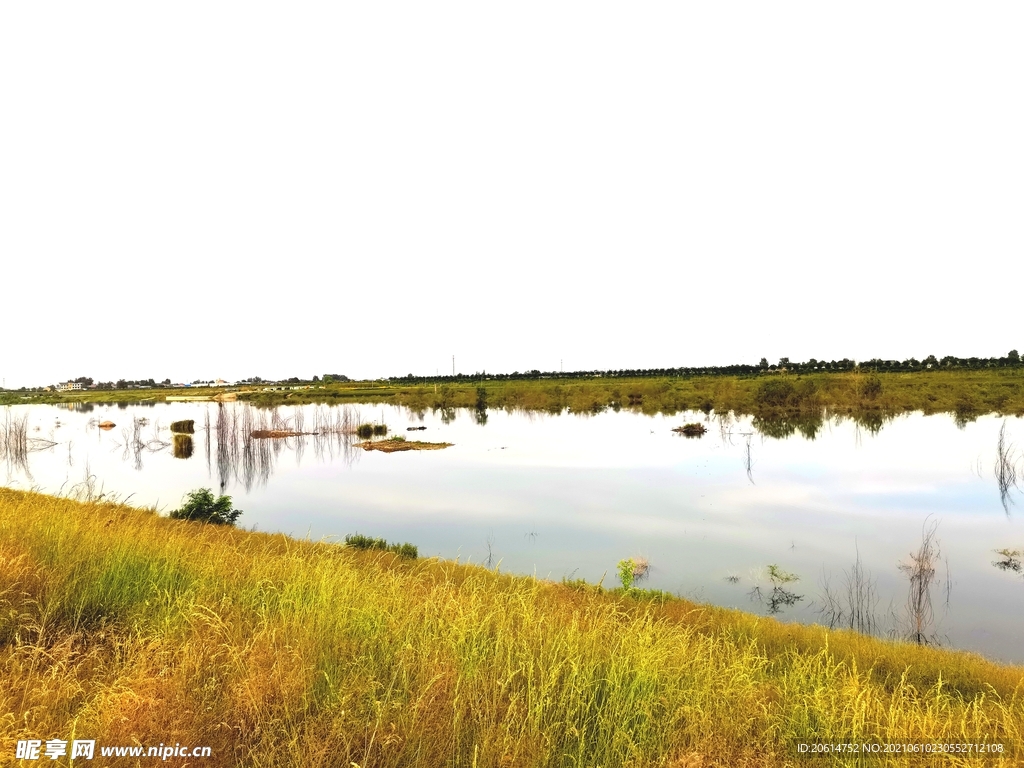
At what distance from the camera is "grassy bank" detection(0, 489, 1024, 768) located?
3332 mm

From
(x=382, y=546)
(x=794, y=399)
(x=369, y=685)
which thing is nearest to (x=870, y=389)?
(x=794, y=399)

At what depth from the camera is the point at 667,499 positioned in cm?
1894

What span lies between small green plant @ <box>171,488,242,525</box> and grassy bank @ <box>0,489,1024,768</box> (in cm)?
733

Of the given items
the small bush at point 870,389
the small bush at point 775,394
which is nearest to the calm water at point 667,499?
the small bush at point 870,389

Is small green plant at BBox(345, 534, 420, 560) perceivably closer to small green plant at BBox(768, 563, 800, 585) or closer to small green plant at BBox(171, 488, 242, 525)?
small green plant at BBox(171, 488, 242, 525)

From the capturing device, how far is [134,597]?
5.44 m

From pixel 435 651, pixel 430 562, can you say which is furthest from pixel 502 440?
pixel 435 651

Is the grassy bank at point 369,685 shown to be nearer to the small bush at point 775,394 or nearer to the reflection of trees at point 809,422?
the reflection of trees at point 809,422

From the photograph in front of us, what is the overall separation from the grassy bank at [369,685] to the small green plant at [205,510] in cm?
733

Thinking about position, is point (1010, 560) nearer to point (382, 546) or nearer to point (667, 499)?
point (667, 499)

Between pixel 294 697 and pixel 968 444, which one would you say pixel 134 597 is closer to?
pixel 294 697

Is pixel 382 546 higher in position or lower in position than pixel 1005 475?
higher

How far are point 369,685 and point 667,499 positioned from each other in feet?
54.3

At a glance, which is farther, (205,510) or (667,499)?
(667,499)
